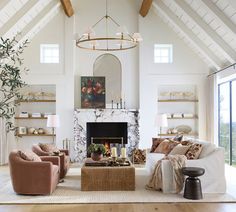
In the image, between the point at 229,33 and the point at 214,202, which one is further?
the point at 229,33

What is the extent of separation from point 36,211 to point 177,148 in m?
3.19

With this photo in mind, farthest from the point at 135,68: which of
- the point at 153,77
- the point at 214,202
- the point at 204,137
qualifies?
the point at 214,202

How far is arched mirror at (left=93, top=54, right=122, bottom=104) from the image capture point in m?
10.6

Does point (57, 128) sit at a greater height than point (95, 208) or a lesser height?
greater

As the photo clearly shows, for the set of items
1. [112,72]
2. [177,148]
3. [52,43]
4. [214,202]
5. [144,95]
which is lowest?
[214,202]

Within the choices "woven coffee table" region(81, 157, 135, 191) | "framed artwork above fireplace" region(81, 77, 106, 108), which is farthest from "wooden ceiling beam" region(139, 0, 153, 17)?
"woven coffee table" region(81, 157, 135, 191)

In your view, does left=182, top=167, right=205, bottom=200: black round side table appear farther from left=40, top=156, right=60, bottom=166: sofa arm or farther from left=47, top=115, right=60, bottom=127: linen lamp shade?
left=47, top=115, right=60, bottom=127: linen lamp shade

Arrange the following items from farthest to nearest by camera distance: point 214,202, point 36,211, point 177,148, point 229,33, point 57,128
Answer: point 57,128, point 229,33, point 177,148, point 214,202, point 36,211

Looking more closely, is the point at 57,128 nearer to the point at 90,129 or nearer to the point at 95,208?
the point at 90,129

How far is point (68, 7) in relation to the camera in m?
9.84

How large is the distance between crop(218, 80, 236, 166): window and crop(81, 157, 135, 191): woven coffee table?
403 cm

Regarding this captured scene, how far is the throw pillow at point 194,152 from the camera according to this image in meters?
6.37

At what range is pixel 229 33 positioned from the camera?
787cm

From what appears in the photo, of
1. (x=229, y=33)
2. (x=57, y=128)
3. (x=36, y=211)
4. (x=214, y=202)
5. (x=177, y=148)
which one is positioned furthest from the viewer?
(x=57, y=128)
